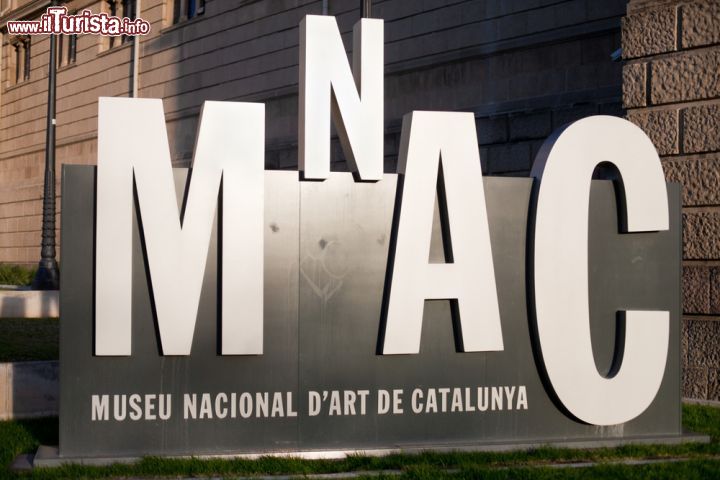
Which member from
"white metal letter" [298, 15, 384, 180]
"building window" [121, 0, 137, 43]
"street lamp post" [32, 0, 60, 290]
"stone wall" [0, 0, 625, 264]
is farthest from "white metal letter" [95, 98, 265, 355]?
"building window" [121, 0, 137, 43]

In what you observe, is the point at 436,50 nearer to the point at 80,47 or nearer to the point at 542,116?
the point at 542,116

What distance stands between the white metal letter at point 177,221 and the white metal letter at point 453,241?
1030 mm

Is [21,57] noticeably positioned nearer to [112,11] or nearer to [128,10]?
[112,11]

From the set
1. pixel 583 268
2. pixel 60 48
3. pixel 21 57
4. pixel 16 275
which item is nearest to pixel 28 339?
pixel 583 268

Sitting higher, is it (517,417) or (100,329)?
(100,329)

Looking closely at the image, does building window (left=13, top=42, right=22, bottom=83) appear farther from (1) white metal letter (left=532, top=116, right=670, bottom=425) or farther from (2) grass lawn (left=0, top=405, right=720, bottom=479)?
(1) white metal letter (left=532, top=116, right=670, bottom=425)

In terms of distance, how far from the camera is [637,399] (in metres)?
7.75

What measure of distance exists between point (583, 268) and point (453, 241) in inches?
41.2

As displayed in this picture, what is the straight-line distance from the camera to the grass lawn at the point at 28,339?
422 inches

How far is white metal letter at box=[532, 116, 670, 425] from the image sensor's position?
761 centimetres

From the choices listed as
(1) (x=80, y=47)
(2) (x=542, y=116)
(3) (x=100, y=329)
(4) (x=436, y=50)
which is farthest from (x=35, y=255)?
(3) (x=100, y=329)

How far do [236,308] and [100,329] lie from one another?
0.92 m

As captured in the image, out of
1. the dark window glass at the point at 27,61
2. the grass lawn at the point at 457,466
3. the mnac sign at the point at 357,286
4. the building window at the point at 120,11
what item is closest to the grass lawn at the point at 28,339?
the grass lawn at the point at 457,466

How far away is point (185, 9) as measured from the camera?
30.1 meters
